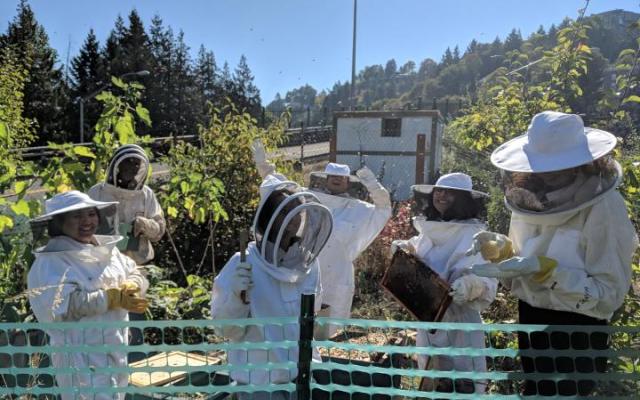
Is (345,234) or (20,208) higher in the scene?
(20,208)

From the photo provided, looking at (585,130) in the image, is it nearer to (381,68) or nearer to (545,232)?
(545,232)

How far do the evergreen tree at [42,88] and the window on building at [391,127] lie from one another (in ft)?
72.7

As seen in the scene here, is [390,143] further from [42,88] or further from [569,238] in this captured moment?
[42,88]

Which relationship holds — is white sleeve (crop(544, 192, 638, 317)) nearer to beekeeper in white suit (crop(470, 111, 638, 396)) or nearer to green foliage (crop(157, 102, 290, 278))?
beekeeper in white suit (crop(470, 111, 638, 396))

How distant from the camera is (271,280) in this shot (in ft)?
9.02

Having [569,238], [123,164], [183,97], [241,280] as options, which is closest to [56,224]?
[241,280]

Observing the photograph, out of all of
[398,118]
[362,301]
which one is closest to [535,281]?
[362,301]

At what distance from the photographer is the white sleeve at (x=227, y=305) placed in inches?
103

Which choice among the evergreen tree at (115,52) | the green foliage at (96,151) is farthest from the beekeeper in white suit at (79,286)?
the evergreen tree at (115,52)

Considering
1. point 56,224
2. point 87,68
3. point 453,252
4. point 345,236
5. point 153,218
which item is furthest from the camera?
point 87,68

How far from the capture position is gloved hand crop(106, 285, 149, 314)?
2947 millimetres

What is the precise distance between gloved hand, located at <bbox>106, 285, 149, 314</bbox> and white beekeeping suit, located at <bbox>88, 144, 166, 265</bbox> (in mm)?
1372

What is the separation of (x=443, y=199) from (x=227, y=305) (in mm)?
1653

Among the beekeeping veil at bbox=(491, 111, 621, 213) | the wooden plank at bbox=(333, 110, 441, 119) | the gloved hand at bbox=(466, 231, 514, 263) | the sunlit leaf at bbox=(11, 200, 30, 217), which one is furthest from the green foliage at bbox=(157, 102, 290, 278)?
the wooden plank at bbox=(333, 110, 441, 119)
